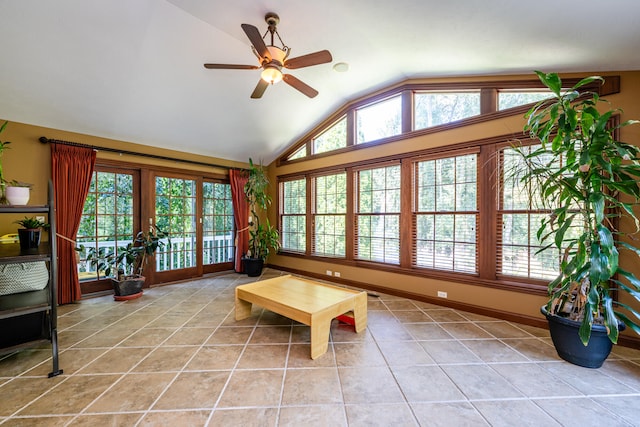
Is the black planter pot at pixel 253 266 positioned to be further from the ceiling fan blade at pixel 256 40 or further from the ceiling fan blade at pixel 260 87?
the ceiling fan blade at pixel 256 40

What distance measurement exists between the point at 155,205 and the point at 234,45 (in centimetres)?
299

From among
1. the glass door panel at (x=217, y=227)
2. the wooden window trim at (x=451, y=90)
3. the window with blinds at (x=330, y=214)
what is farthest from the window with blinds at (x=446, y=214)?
the glass door panel at (x=217, y=227)

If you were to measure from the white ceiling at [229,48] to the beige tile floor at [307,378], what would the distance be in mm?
2690

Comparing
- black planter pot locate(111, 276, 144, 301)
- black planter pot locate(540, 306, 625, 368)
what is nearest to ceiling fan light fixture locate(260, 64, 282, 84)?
black planter pot locate(540, 306, 625, 368)

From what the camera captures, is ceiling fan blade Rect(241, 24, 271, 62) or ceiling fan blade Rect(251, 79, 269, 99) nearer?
ceiling fan blade Rect(241, 24, 271, 62)

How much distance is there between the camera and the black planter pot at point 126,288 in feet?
12.4

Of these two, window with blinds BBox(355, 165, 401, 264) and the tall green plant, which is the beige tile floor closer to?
window with blinds BBox(355, 165, 401, 264)

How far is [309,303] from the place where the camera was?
254 cm

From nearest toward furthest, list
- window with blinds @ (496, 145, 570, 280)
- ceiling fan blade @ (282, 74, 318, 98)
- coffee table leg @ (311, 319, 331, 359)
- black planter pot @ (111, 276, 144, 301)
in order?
coffee table leg @ (311, 319, 331, 359) < ceiling fan blade @ (282, 74, 318, 98) < window with blinds @ (496, 145, 570, 280) < black planter pot @ (111, 276, 144, 301)

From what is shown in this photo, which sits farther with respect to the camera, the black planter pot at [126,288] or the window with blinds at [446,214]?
the black planter pot at [126,288]

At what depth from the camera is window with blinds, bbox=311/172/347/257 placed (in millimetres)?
4832

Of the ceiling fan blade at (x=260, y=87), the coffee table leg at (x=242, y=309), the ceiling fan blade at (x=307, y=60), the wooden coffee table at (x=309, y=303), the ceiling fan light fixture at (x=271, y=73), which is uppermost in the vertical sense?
the ceiling fan blade at (x=307, y=60)

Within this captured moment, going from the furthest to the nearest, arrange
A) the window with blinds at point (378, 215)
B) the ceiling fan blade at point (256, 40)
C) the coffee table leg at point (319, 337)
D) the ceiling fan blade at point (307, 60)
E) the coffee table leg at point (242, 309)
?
1. the window with blinds at point (378, 215)
2. the coffee table leg at point (242, 309)
3. the ceiling fan blade at point (307, 60)
4. the coffee table leg at point (319, 337)
5. the ceiling fan blade at point (256, 40)

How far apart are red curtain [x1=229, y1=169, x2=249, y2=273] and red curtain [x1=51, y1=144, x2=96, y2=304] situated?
2.32 metres
